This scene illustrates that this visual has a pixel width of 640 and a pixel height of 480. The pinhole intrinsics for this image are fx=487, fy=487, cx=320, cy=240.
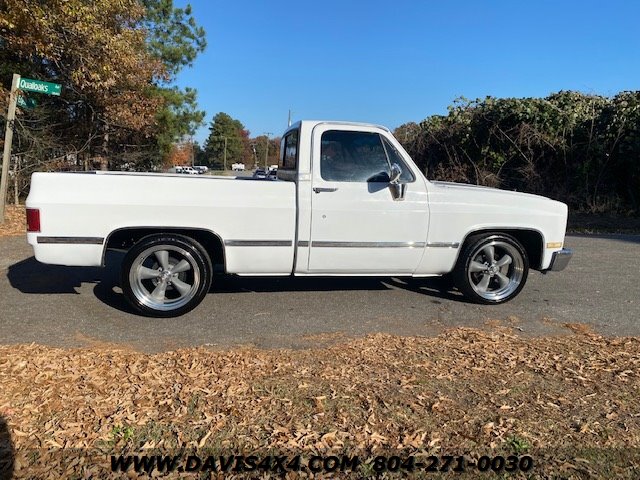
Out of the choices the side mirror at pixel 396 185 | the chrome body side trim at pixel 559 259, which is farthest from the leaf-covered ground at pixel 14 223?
the chrome body side trim at pixel 559 259

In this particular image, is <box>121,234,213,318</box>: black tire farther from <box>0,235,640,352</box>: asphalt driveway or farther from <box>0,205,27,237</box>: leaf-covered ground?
<box>0,205,27,237</box>: leaf-covered ground

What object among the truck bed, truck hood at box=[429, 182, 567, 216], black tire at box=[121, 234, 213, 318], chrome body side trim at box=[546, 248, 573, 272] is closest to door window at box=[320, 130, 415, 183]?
truck hood at box=[429, 182, 567, 216]

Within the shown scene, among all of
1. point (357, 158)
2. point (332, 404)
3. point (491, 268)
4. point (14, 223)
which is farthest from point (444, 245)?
point (14, 223)

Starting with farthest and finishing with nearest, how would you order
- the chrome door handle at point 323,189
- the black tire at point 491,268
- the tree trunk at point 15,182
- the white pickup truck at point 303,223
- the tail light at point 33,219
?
the tree trunk at point 15,182 → the black tire at point 491,268 → the chrome door handle at point 323,189 → the white pickup truck at point 303,223 → the tail light at point 33,219

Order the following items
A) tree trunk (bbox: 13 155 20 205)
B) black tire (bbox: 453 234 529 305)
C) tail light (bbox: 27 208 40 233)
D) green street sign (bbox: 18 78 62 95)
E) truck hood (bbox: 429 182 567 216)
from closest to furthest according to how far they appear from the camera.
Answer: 1. tail light (bbox: 27 208 40 233)
2. truck hood (bbox: 429 182 567 216)
3. black tire (bbox: 453 234 529 305)
4. green street sign (bbox: 18 78 62 95)
5. tree trunk (bbox: 13 155 20 205)

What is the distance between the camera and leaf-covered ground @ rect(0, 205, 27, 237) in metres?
9.33

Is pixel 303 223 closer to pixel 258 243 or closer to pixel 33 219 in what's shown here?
pixel 258 243

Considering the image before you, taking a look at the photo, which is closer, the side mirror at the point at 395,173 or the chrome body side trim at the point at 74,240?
the chrome body side trim at the point at 74,240

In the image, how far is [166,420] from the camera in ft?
9.27

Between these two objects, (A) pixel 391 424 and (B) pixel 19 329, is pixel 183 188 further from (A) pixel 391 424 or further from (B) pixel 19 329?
(A) pixel 391 424

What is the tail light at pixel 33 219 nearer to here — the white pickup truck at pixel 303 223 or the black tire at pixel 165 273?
the white pickup truck at pixel 303 223

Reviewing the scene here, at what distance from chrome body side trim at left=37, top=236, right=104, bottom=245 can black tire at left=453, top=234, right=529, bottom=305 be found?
361 cm

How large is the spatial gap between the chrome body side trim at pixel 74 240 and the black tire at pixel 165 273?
0.30 meters

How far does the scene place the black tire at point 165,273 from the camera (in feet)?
15.1
